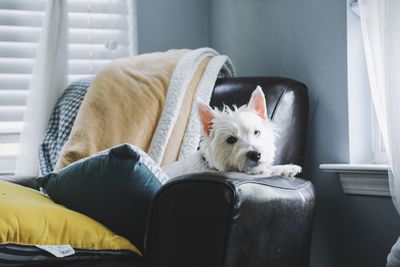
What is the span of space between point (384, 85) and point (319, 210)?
0.60m

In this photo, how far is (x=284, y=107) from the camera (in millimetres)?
1851

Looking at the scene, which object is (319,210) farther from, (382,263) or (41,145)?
(41,145)

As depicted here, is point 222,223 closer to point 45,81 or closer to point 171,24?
point 45,81

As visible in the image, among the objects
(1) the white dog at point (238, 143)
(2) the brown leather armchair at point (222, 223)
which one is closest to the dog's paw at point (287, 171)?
(1) the white dog at point (238, 143)

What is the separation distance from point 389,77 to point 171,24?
148 centimetres

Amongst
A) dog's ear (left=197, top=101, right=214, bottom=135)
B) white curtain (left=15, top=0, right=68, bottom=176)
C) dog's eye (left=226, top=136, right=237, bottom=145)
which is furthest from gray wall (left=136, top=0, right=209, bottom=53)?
dog's eye (left=226, top=136, right=237, bottom=145)

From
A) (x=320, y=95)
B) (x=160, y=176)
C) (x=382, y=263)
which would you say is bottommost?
(x=382, y=263)

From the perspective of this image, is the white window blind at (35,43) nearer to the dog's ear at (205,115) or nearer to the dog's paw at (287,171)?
the dog's ear at (205,115)

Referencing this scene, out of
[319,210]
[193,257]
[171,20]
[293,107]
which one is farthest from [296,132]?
[171,20]

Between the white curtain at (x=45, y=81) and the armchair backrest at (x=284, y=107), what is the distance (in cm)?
91

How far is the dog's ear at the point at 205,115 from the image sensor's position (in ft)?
5.51

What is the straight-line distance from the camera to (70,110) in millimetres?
2338

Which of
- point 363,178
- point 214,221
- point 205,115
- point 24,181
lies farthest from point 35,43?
point 214,221

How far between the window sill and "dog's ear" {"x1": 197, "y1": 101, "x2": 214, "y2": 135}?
436mm
